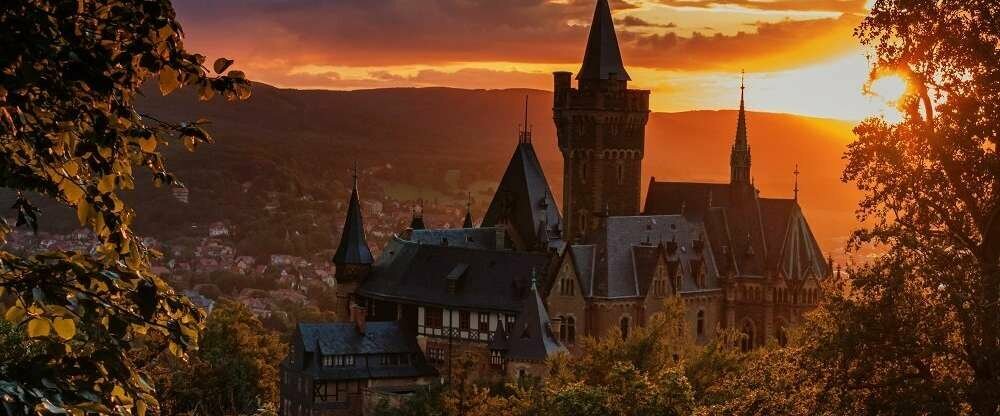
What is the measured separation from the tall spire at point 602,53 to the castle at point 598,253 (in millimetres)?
87

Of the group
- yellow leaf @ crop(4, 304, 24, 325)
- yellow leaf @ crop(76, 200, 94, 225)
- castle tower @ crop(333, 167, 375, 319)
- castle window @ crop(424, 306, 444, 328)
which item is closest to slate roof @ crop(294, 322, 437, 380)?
castle window @ crop(424, 306, 444, 328)

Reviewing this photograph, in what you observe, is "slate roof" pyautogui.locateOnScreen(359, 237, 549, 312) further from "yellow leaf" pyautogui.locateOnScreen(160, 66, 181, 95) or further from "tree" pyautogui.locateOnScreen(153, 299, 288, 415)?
"yellow leaf" pyautogui.locateOnScreen(160, 66, 181, 95)

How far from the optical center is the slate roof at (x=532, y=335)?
68375 mm

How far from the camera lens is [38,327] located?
10.4 meters

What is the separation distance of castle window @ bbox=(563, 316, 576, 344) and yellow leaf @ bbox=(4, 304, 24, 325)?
63.3 m

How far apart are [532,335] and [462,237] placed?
17.1 m

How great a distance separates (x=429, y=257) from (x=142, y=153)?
6740 centimetres

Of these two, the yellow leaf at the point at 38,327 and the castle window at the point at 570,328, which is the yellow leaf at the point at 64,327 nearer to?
the yellow leaf at the point at 38,327

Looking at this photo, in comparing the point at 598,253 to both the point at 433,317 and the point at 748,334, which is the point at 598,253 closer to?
the point at 433,317

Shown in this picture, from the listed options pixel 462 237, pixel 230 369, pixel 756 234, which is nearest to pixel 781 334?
pixel 756 234

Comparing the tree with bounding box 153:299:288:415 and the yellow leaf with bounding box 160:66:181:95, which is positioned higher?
the yellow leaf with bounding box 160:66:181:95

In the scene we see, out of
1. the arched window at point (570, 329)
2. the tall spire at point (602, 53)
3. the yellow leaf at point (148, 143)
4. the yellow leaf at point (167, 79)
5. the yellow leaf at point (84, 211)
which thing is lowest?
the arched window at point (570, 329)

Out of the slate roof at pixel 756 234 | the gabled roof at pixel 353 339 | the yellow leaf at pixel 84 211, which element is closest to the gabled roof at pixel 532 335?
the gabled roof at pixel 353 339

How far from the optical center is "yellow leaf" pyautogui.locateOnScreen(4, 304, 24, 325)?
34.6 feet
